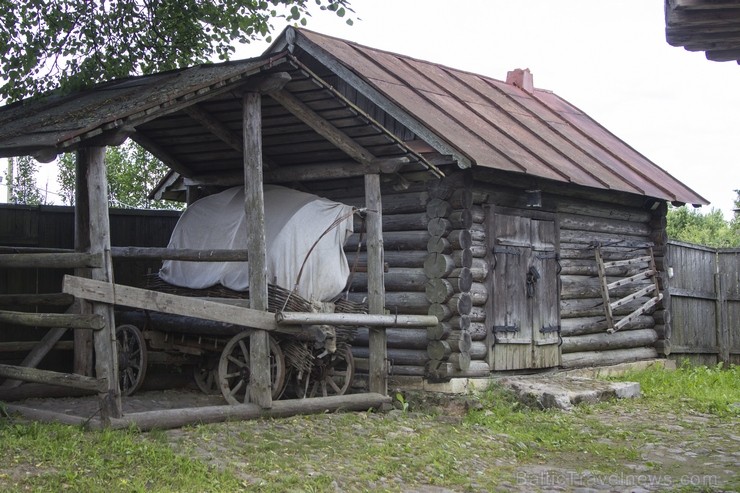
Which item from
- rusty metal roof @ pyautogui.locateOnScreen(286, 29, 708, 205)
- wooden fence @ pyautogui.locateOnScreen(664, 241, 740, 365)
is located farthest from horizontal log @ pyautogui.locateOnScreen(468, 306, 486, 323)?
wooden fence @ pyautogui.locateOnScreen(664, 241, 740, 365)

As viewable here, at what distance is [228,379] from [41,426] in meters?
3.42

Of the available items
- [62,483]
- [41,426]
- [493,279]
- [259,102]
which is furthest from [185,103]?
[493,279]

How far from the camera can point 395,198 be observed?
13219 mm

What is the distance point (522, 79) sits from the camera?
1967 cm

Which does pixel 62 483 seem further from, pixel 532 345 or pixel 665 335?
pixel 665 335

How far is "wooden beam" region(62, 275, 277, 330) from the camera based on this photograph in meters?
8.70

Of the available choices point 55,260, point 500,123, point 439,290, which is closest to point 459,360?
point 439,290

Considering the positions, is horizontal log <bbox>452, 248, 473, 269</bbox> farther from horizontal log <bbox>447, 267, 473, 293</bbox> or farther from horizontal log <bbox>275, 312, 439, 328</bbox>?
horizontal log <bbox>275, 312, 439, 328</bbox>

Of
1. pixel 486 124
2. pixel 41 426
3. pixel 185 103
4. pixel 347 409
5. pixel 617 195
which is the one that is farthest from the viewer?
pixel 617 195

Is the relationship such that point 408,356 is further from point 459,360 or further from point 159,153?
point 159,153

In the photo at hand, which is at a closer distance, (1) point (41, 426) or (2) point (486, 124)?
(1) point (41, 426)

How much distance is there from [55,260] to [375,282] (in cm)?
398

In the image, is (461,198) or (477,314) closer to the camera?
(461,198)

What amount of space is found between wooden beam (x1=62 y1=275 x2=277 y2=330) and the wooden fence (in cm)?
1061
